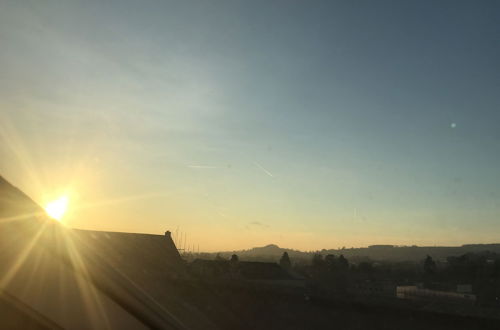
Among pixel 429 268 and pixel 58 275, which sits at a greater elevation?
pixel 58 275

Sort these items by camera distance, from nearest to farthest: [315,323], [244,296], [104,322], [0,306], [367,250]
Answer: [0,306] → [104,322] → [315,323] → [244,296] → [367,250]

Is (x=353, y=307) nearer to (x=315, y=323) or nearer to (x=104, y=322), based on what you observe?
(x=315, y=323)

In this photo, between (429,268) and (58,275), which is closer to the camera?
(58,275)

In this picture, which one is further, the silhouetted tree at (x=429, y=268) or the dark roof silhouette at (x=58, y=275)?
the silhouetted tree at (x=429, y=268)

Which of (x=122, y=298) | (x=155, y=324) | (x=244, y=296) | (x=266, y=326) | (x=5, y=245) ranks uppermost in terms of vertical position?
(x=5, y=245)

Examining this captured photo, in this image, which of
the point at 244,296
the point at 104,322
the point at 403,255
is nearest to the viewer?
the point at 104,322

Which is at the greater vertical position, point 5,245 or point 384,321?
point 5,245

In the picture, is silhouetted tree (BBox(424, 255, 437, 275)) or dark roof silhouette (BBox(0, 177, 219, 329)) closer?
dark roof silhouette (BBox(0, 177, 219, 329))

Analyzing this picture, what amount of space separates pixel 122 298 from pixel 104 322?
Result: 14 centimetres

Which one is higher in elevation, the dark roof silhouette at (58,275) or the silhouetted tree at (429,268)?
the dark roof silhouette at (58,275)

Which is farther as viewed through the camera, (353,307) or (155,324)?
(353,307)

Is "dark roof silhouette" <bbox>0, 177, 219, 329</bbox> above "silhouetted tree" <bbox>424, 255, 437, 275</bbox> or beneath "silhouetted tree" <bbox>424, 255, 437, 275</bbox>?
above

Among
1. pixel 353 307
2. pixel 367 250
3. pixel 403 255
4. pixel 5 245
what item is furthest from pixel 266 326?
pixel 367 250

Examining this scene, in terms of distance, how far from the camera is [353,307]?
11.6 m
